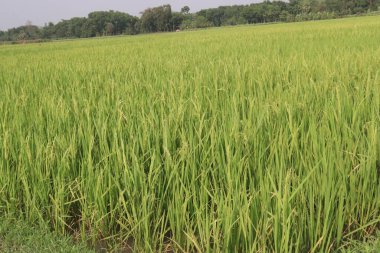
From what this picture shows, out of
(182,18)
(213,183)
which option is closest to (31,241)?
(213,183)

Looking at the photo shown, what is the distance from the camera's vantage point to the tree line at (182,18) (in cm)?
7275

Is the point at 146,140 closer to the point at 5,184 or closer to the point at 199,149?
the point at 199,149

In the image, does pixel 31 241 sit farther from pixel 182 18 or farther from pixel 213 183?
pixel 182 18

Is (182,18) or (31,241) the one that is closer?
(31,241)

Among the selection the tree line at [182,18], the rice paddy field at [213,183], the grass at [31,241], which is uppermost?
the tree line at [182,18]

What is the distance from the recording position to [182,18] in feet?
263

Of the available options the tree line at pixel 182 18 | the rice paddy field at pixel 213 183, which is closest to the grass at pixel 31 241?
the rice paddy field at pixel 213 183

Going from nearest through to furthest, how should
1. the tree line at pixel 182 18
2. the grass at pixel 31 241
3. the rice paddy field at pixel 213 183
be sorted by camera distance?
the rice paddy field at pixel 213 183, the grass at pixel 31 241, the tree line at pixel 182 18

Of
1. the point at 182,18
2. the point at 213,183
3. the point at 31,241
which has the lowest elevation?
the point at 31,241

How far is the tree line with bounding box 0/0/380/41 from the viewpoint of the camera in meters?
72.8

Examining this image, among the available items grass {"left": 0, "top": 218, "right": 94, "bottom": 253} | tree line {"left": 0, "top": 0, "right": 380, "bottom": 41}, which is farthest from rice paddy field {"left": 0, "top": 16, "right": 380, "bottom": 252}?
tree line {"left": 0, "top": 0, "right": 380, "bottom": 41}

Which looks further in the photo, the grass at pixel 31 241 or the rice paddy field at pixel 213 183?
the grass at pixel 31 241

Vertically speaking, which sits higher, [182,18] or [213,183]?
[182,18]

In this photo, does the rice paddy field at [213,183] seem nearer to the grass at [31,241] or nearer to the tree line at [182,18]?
the grass at [31,241]
